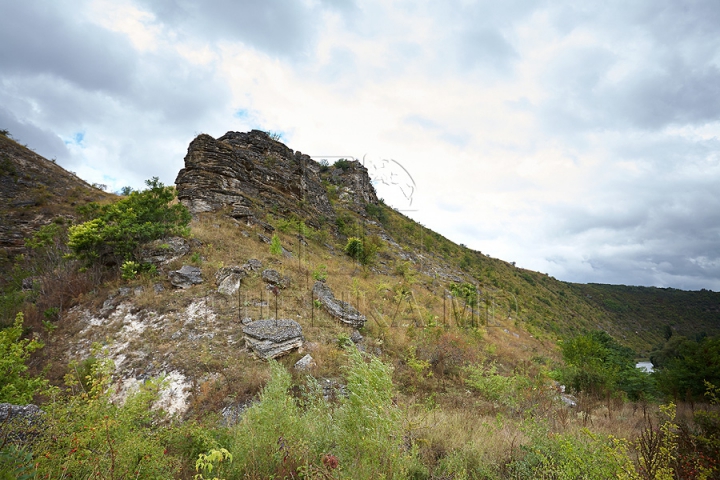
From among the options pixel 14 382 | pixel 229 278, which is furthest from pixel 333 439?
pixel 229 278

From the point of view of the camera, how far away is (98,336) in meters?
7.96

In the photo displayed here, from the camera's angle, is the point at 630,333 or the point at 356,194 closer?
the point at 356,194

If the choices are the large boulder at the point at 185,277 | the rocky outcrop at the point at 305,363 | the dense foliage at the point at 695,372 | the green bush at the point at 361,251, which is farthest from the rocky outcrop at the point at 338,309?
the dense foliage at the point at 695,372

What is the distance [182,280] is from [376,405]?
9.62m

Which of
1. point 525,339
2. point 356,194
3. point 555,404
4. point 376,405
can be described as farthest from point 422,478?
point 356,194

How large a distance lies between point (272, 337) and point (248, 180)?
17429 mm

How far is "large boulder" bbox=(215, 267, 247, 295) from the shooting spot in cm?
987

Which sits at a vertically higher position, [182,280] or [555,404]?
[182,280]

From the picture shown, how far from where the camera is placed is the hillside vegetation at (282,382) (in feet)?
9.55

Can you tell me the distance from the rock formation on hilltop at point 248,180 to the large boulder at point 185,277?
777 cm

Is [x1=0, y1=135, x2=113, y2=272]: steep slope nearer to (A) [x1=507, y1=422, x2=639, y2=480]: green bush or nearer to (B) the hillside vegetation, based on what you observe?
(B) the hillside vegetation

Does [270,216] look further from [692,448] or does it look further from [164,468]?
[692,448]

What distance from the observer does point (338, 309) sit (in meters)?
10.1

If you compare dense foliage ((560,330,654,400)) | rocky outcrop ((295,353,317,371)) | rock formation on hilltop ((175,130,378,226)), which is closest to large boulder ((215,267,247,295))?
rocky outcrop ((295,353,317,371))
